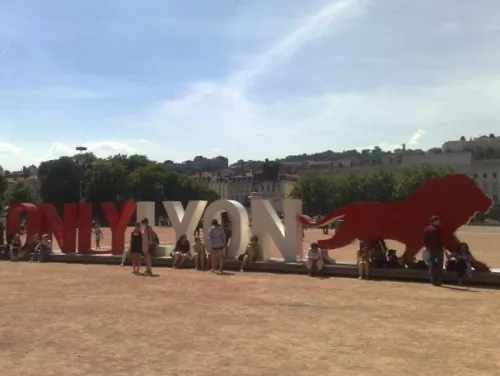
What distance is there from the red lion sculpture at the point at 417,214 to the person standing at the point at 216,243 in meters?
3.12

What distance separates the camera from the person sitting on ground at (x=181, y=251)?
1900 centimetres

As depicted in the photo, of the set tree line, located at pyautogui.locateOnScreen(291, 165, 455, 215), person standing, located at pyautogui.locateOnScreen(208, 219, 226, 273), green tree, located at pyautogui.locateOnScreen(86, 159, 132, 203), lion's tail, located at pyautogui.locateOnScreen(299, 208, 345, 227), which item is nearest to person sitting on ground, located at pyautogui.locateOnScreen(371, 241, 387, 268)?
A: lion's tail, located at pyautogui.locateOnScreen(299, 208, 345, 227)

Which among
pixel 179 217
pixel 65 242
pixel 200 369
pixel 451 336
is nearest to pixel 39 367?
pixel 200 369

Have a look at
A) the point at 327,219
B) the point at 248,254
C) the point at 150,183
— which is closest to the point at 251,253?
the point at 248,254

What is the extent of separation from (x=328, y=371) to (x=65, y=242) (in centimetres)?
1772

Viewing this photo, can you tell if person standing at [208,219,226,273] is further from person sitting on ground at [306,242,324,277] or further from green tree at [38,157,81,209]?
green tree at [38,157,81,209]

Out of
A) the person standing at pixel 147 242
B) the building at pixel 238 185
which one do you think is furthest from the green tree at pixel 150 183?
the person standing at pixel 147 242

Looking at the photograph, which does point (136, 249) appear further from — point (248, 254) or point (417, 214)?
point (417, 214)

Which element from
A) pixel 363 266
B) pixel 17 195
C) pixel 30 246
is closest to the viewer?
pixel 363 266

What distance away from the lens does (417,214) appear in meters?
15.8

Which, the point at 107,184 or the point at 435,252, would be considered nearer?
the point at 435,252

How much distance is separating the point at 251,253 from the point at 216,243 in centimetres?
130

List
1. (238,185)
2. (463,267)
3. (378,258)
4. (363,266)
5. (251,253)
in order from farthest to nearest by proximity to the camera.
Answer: (238,185) → (251,253) → (378,258) → (363,266) → (463,267)

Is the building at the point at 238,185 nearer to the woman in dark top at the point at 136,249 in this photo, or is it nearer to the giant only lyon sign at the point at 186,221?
the giant only lyon sign at the point at 186,221
